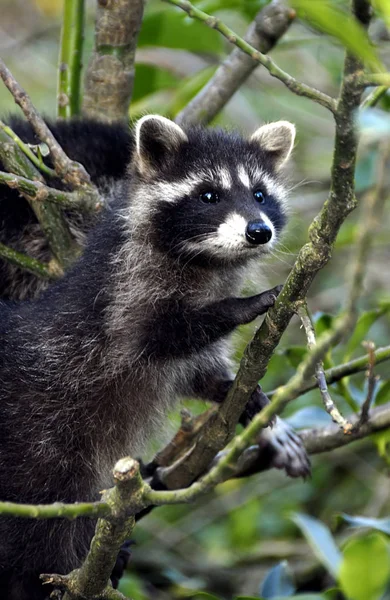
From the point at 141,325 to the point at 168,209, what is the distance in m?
0.62

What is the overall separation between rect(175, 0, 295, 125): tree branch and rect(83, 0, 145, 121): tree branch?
0.39 metres

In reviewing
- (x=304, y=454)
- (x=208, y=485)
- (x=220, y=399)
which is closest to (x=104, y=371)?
(x=220, y=399)

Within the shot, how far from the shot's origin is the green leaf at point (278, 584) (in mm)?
4270

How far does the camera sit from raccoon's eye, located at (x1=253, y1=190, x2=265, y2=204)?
4598mm

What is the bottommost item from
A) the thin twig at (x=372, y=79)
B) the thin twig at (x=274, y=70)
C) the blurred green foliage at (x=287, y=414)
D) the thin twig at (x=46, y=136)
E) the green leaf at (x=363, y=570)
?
the blurred green foliage at (x=287, y=414)

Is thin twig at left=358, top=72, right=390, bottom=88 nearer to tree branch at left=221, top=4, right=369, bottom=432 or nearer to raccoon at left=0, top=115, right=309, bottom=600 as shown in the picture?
tree branch at left=221, top=4, right=369, bottom=432

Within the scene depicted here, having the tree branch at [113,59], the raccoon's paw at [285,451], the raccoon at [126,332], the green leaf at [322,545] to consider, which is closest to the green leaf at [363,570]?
the green leaf at [322,545]

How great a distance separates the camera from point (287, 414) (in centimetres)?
668

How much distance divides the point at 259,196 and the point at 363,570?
2.09 m

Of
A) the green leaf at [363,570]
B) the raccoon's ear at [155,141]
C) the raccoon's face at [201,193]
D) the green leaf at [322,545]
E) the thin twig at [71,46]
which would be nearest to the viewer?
the green leaf at [363,570]

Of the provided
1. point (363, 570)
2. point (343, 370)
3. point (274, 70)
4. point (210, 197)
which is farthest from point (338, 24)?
point (343, 370)

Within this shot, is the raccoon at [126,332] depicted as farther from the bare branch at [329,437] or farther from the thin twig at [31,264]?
the bare branch at [329,437]

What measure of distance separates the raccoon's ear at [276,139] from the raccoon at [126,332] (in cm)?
33

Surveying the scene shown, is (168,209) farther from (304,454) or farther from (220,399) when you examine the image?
(304,454)
